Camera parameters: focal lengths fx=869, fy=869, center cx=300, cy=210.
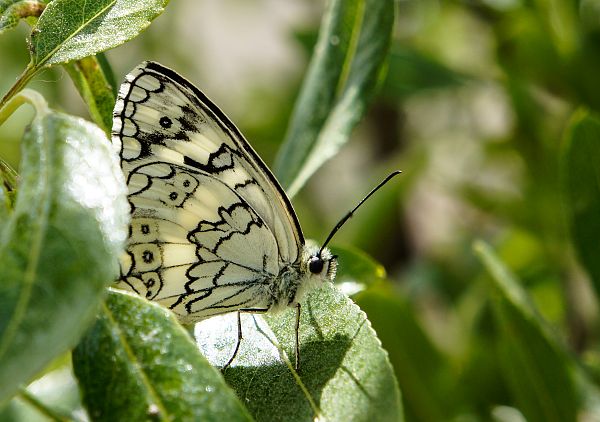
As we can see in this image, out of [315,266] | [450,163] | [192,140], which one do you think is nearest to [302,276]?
[315,266]

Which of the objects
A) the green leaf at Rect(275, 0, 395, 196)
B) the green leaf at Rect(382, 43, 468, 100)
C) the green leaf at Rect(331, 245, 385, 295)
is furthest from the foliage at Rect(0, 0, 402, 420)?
the green leaf at Rect(382, 43, 468, 100)

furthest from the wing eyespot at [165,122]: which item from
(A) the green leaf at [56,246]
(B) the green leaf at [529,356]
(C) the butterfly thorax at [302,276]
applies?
(B) the green leaf at [529,356]

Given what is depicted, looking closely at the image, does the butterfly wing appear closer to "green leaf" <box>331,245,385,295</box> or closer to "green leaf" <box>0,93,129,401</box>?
"green leaf" <box>331,245,385,295</box>

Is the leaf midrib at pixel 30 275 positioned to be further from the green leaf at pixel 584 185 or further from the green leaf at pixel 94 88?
the green leaf at pixel 584 185

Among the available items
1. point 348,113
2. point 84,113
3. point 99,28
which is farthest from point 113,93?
point 84,113

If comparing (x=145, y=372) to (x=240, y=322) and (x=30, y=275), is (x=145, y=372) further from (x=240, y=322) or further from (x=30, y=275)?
(x=240, y=322)

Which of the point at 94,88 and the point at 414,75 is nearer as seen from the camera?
the point at 94,88

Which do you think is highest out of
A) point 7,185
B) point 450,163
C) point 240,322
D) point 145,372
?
point 7,185
